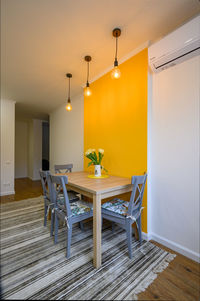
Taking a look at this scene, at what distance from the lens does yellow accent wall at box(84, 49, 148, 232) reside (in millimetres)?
1870

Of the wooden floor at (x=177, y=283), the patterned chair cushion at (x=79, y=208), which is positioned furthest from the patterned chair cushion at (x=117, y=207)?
the wooden floor at (x=177, y=283)

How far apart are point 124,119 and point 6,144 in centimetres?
355

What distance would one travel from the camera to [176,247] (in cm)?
159

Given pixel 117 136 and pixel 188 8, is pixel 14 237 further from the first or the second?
pixel 188 8

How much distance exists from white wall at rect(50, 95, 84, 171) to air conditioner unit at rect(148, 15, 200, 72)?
78.3 inches

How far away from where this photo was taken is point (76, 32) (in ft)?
5.44

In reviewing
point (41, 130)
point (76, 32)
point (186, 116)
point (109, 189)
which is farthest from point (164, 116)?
point (41, 130)

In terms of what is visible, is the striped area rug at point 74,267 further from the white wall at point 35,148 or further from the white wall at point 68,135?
the white wall at point 35,148

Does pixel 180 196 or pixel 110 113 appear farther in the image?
pixel 110 113

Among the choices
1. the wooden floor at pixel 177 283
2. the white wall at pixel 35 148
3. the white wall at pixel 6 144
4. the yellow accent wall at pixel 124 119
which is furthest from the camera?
the white wall at pixel 35 148

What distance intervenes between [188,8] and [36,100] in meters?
3.68

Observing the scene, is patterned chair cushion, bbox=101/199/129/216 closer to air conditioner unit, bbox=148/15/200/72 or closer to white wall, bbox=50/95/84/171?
white wall, bbox=50/95/84/171

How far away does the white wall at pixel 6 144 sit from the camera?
152 inches

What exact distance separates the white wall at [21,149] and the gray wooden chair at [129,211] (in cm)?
592
